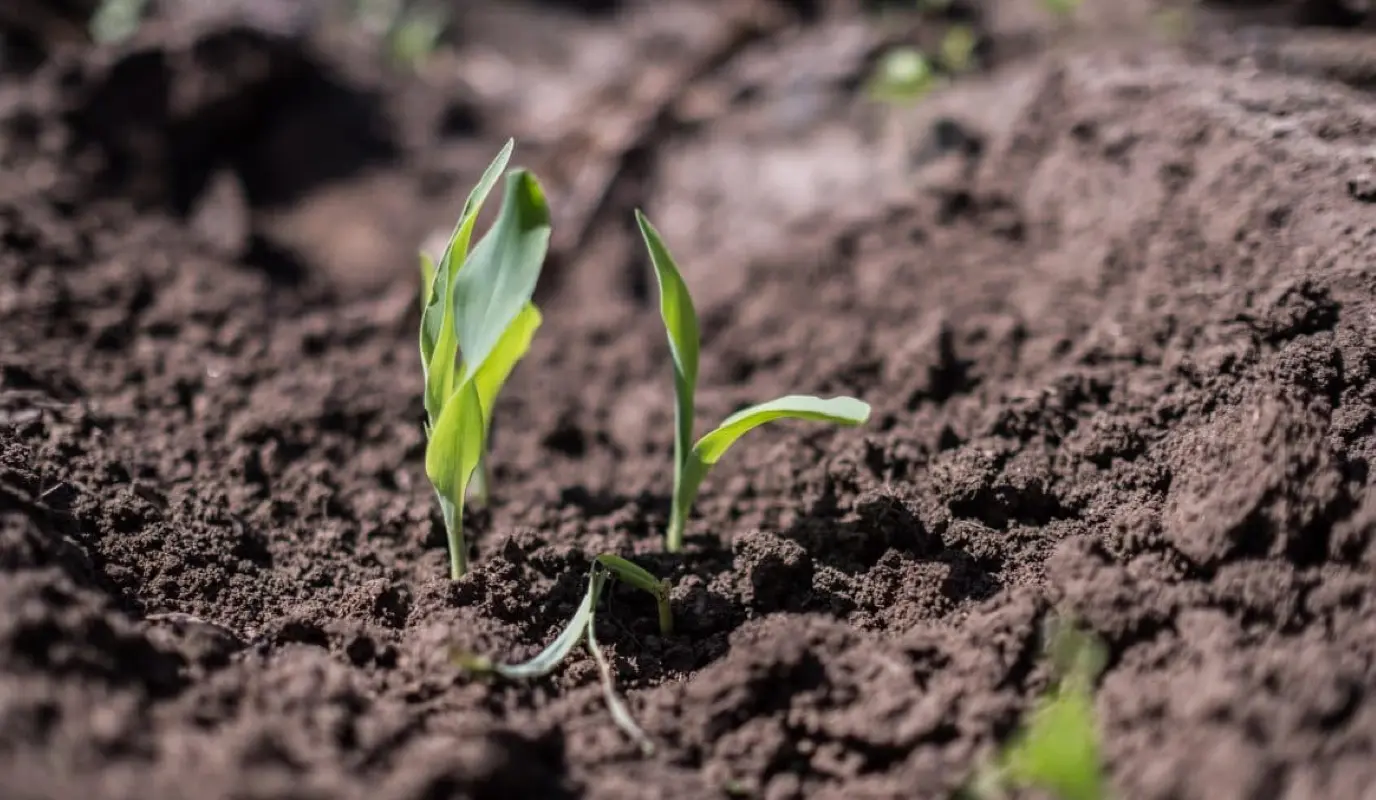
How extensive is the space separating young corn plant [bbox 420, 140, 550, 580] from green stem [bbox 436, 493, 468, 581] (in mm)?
47

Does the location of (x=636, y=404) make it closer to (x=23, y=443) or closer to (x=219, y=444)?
(x=219, y=444)

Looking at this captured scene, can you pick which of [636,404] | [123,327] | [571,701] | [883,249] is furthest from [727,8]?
[571,701]

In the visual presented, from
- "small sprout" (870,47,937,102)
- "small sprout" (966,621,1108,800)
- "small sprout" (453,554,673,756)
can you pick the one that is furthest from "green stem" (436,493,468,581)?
"small sprout" (870,47,937,102)

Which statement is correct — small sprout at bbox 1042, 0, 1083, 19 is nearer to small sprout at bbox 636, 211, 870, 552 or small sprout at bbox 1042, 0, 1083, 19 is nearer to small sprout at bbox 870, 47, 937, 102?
small sprout at bbox 870, 47, 937, 102

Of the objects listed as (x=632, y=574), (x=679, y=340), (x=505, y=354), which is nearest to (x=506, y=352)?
(x=505, y=354)

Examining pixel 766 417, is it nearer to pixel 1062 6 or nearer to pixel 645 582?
pixel 645 582

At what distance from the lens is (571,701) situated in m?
1.28

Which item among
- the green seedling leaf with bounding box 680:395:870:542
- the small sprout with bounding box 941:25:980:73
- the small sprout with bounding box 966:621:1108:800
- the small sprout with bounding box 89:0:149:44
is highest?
the small sprout with bounding box 89:0:149:44

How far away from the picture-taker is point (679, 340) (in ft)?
4.92

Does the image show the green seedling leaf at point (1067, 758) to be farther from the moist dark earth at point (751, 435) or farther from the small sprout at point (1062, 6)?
the small sprout at point (1062, 6)

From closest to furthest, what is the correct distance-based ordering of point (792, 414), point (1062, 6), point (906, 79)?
point (792, 414)
point (906, 79)
point (1062, 6)

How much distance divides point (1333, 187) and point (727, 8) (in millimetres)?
2775

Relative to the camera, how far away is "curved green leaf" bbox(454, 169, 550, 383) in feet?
4.36

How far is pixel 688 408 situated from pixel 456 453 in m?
0.37
